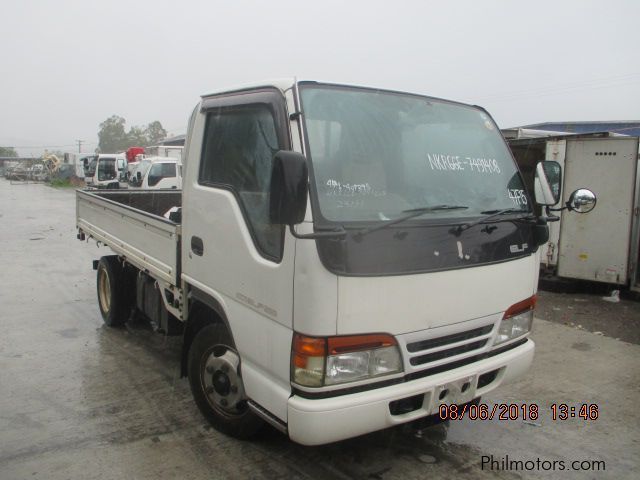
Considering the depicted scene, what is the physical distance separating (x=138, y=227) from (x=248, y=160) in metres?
2.02

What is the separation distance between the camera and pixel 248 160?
310 centimetres

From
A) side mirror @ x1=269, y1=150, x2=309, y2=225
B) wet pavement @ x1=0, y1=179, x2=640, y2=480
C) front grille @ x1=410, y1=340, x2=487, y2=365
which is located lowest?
wet pavement @ x1=0, y1=179, x2=640, y2=480

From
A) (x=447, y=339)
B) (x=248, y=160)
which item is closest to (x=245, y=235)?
(x=248, y=160)

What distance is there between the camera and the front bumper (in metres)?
2.47

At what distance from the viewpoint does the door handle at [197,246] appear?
3.45 meters

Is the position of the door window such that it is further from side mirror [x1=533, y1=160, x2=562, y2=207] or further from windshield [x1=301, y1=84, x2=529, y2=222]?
side mirror [x1=533, y1=160, x2=562, y2=207]

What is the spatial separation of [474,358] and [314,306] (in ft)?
3.67

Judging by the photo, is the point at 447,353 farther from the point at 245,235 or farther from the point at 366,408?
the point at 245,235

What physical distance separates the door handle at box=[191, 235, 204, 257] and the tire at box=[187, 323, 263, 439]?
19.0 inches

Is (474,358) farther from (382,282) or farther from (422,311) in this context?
(382,282)

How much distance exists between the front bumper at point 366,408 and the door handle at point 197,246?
128cm

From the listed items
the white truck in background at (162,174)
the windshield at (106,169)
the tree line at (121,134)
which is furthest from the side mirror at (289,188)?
the tree line at (121,134)

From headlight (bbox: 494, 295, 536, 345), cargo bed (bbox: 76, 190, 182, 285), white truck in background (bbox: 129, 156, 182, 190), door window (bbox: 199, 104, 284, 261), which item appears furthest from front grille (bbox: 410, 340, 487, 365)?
white truck in background (bbox: 129, 156, 182, 190)

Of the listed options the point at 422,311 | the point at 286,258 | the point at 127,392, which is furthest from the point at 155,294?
the point at 422,311
